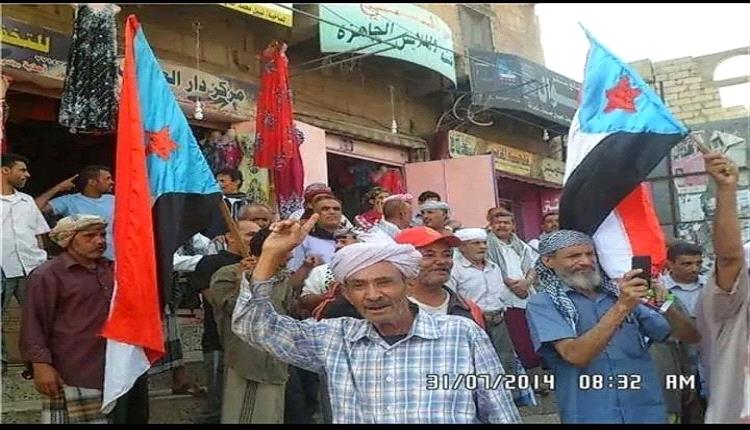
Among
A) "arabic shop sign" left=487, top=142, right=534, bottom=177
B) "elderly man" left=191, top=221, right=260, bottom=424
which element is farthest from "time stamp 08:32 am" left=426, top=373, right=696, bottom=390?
"arabic shop sign" left=487, top=142, right=534, bottom=177

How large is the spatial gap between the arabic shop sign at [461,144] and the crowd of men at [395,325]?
6119mm

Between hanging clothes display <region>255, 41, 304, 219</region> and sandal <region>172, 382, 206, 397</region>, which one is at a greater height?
hanging clothes display <region>255, 41, 304, 219</region>

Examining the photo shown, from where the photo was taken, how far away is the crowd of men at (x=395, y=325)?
102 inches

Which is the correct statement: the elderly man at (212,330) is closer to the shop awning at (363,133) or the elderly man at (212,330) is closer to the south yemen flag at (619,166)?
the south yemen flag at (619,166)

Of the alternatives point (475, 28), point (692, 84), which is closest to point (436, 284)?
point (475, 28)

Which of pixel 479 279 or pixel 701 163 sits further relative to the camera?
pixel 701 163

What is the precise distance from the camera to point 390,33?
9188 millimetres

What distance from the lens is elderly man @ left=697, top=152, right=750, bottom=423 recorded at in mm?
2953

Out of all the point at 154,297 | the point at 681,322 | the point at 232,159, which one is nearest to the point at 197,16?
the point at 232,159

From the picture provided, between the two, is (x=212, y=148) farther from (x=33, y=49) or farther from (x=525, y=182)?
(x=525, y=182)

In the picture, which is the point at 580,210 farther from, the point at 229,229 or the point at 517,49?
the point at 517,49

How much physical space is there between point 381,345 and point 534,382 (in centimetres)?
119

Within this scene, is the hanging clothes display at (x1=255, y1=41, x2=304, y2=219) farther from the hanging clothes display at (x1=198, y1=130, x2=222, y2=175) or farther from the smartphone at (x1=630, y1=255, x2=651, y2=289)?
the smartphone at (x1=630, y1=255, x2=651, y2=289)
